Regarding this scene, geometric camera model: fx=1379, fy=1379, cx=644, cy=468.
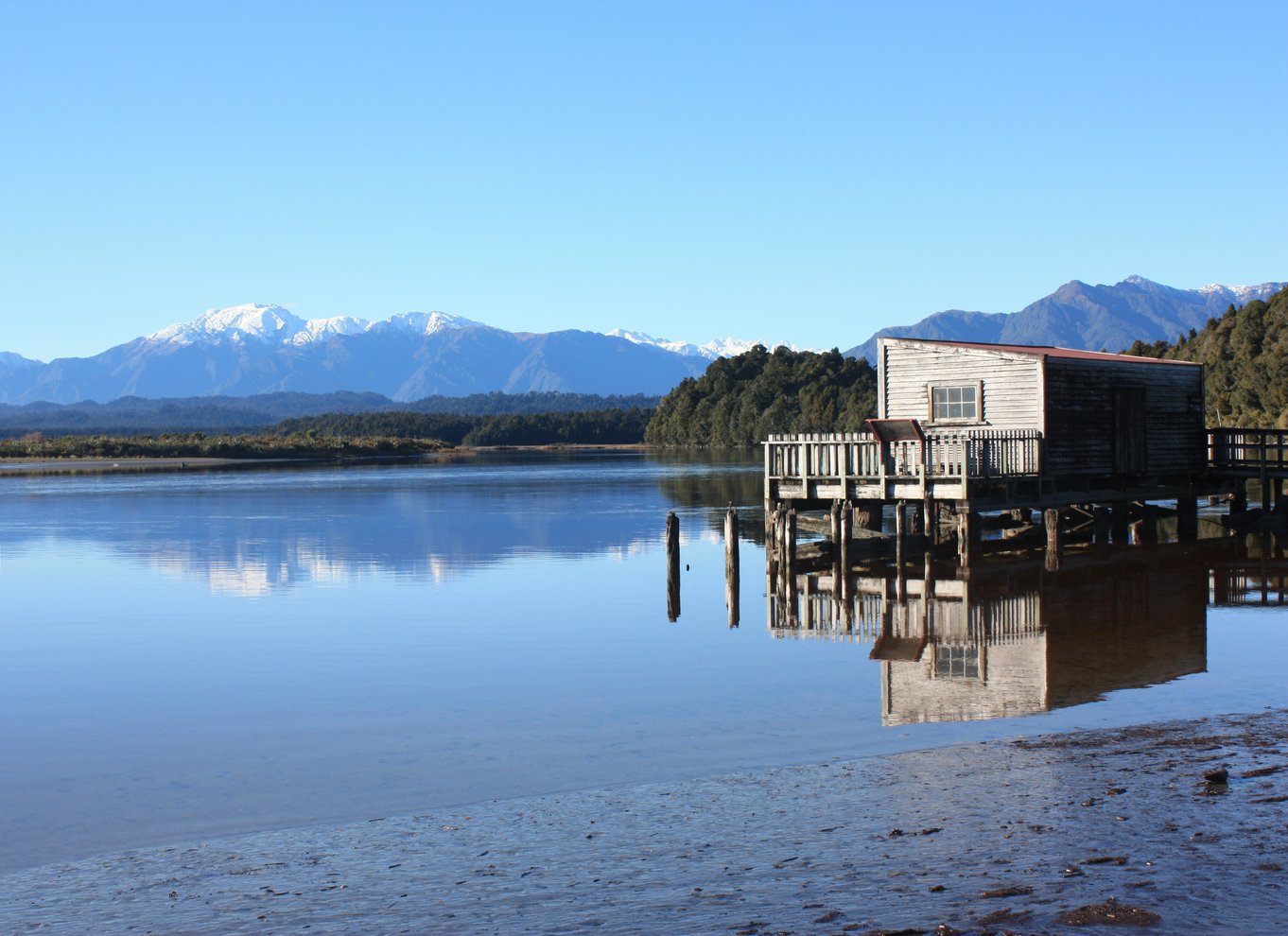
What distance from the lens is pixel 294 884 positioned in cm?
1012

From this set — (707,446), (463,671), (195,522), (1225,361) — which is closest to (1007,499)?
(463,671)

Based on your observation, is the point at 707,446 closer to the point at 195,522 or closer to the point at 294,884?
the point at 195,522

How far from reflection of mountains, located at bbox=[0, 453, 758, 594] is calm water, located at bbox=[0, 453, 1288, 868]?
578 millimetres

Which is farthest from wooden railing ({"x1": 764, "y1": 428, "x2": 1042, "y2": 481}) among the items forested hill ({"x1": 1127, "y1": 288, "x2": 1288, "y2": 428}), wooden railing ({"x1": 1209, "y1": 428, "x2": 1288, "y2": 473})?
forested hill ({"x1": 1127, "y1": 288, "x2": 1288, "y2": 428})

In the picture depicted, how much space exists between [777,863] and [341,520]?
1787 inches

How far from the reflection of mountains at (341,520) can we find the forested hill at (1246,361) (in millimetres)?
32783

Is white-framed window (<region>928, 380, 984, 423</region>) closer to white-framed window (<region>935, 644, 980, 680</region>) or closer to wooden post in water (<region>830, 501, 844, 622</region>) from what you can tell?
wooden post in water (<region>830, 501, 844, 622</region>)

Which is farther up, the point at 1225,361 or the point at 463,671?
the point at 1225,361

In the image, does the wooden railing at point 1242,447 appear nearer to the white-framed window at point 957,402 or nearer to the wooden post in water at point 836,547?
the white-framed window at point 957,402

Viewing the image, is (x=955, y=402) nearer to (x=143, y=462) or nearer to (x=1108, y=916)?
(x=1108, y=916)

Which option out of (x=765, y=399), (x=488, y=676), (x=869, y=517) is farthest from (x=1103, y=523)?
(x=765, y=399)

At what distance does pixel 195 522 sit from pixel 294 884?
4545 cm

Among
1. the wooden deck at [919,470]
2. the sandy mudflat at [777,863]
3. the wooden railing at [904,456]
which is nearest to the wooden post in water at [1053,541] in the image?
the wooden deck at [919,470]

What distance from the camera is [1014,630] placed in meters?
22.0
